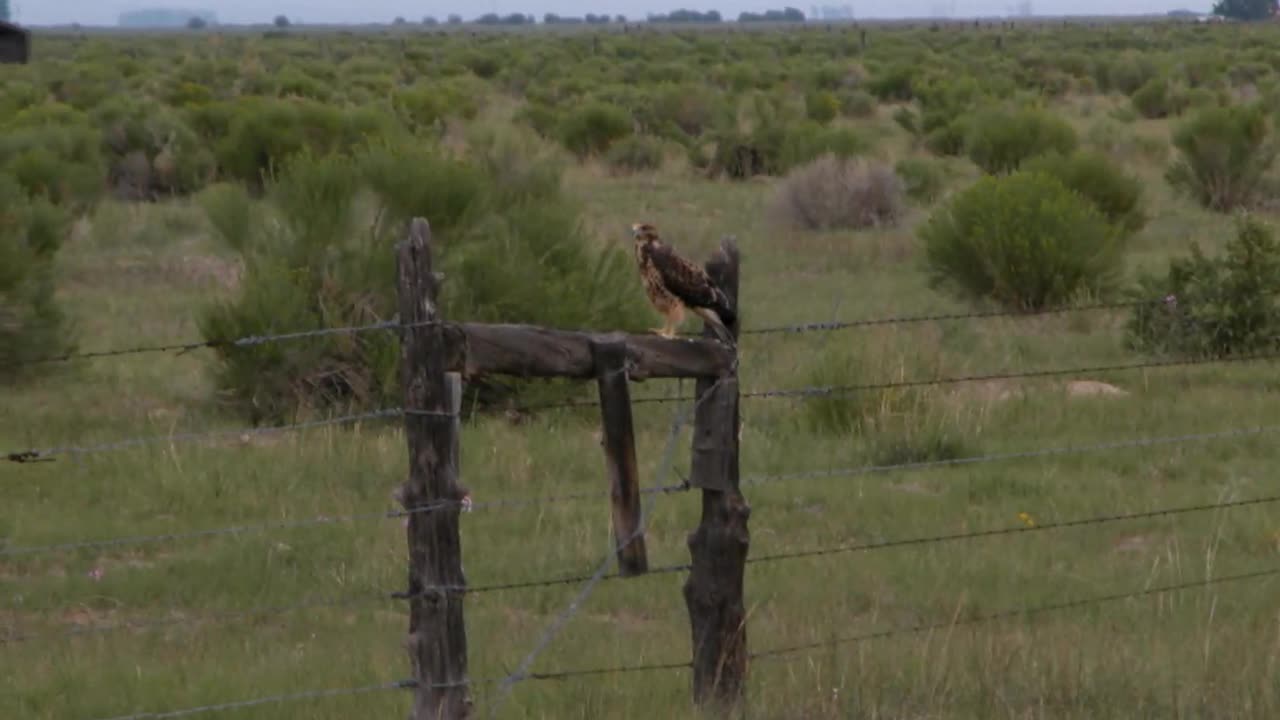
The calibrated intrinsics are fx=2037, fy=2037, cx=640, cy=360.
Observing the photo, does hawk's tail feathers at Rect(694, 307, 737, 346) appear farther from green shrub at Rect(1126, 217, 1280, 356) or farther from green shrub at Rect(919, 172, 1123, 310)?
green shrub at Rect(919, 172, 1123, 310)

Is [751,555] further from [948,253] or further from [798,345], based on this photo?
[948,253]

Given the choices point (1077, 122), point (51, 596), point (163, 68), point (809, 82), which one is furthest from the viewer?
point (163, 68)

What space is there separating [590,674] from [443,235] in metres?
8.31

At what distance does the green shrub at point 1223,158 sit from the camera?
24734mm

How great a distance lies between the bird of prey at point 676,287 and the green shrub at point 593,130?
27291mm

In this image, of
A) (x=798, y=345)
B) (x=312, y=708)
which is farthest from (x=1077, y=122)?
(x=312, y=708)

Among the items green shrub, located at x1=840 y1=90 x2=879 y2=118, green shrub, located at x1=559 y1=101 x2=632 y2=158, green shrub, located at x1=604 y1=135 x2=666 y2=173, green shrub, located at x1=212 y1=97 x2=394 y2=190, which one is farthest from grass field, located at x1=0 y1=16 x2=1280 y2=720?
green shrub, located at x1=840 y1=90 x2=879 y2=118

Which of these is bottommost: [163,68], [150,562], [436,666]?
[163,68]

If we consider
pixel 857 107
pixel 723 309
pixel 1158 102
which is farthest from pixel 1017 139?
pixel 723 309

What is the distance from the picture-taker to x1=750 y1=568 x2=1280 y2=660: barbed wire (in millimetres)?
7012

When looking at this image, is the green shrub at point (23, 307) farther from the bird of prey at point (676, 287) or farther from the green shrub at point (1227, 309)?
the bird of prey at point (676, 287)

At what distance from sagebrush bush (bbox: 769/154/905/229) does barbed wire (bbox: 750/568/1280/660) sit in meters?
15.1

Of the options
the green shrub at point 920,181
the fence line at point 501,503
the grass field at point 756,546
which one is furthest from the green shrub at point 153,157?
the fence line at point 501,503

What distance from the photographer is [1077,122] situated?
3931 centimetres
